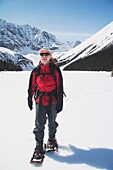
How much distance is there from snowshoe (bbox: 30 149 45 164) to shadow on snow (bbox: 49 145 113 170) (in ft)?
0.68

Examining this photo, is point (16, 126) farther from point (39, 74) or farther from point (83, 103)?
point (83, 103)

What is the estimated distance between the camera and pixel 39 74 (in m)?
4.51

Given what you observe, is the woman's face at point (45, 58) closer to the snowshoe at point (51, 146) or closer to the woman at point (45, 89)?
the woman at point (45, 89)

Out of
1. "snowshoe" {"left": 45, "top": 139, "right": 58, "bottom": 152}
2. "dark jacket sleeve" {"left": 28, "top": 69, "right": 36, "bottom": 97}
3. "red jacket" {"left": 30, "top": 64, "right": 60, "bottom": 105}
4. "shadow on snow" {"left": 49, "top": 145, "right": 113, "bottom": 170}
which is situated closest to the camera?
"shadow on snow" {"left": 49, "top": 145, "right": 113, "bottom": 170}

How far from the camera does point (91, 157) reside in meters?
4.43

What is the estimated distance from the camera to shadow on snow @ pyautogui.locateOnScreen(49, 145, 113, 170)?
4.16 meters

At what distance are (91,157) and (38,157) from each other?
0.96 metres

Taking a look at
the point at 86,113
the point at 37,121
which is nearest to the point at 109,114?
the point at 86,113

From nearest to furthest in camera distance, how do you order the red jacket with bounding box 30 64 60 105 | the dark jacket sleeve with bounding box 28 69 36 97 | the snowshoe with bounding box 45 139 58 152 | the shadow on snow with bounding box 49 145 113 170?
the shadow on snow with bounding box 49 145 113 170 < the red jacket with bounding box 30 64 60 105 < the dark jacket sleeve with bounding box 28 69 36 97 < the snowshoe with bounding box 45 139 58 152

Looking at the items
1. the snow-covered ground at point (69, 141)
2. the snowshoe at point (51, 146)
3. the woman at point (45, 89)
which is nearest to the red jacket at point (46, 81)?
the woman at point (45, 89)

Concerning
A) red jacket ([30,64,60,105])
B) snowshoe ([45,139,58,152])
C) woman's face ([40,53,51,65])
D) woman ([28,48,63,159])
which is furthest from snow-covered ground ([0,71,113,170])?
woman's face ([40,53,51,65])

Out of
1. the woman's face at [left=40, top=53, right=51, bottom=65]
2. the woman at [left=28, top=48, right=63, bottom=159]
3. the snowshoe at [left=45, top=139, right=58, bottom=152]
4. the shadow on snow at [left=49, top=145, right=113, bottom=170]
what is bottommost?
the shadow on snow at [left=49, top=145, right=113, bottom=170]

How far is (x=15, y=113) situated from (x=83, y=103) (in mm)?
2754

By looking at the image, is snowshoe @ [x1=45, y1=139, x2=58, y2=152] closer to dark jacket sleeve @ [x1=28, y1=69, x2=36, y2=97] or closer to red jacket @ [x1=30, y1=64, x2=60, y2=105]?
red jacket @ [x1=30, y1=64, x2=60, y2=105]
